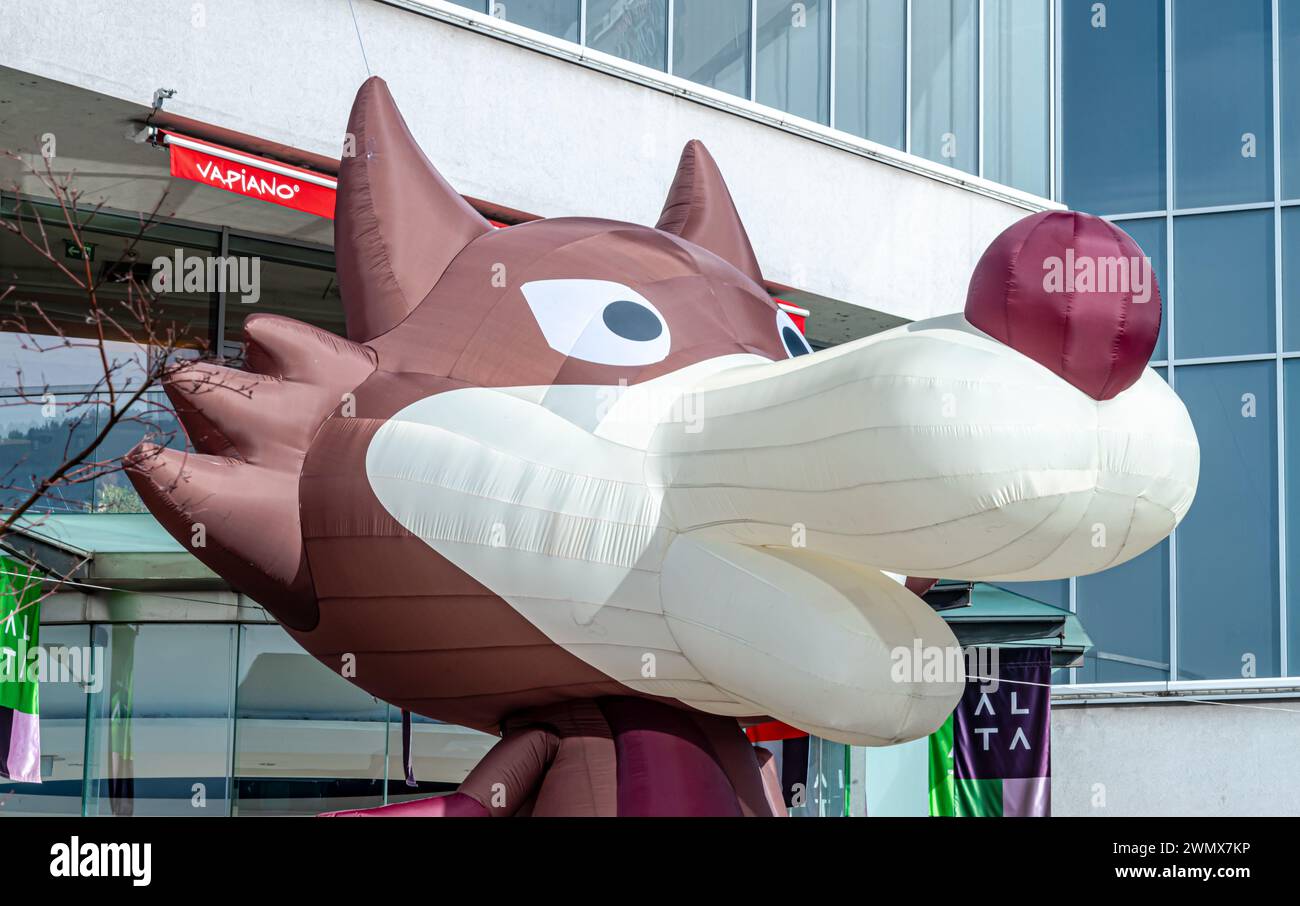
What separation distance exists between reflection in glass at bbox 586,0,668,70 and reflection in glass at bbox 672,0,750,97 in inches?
4.5

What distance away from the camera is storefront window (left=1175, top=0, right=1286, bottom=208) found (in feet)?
59.0

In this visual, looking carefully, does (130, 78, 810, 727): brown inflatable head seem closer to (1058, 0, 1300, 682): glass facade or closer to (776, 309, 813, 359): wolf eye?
(776, 309, 813, 359): wolf eye

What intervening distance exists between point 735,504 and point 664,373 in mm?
595

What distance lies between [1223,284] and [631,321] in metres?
14.4

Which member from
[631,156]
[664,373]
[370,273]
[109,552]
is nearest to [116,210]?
[109,552]

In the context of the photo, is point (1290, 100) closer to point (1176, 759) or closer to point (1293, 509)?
point (1293, 509)

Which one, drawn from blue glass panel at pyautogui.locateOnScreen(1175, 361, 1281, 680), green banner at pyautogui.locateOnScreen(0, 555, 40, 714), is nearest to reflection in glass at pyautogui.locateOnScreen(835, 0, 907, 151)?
blue glass panel at pyautogui.locateOnScreen(1175, 361, 1281, 680)

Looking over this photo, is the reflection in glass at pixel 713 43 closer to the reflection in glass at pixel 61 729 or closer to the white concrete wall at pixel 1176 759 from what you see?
the reflection in glass at pixel 61 729

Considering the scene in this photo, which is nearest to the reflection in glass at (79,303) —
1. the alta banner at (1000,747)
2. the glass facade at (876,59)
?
the glass facade at (876,59)

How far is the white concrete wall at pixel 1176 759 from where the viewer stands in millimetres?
15984

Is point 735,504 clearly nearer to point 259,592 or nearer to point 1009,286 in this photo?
point 1009,286

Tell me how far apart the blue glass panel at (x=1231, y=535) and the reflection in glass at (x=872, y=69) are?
16.6 feet

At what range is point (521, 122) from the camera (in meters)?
11.2
